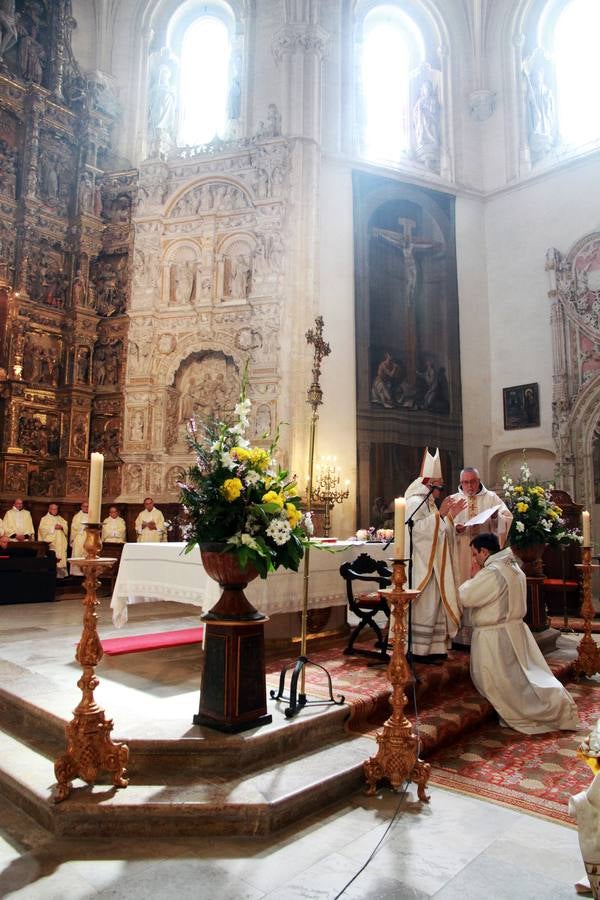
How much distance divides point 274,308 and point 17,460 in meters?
6.20

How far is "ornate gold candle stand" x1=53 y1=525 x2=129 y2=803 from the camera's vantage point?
3.48 metres

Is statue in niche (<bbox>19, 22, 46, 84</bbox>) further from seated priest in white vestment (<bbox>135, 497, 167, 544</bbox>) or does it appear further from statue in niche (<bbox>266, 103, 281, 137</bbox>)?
seated priest in white vestment (<bbox>135, 497, 167, 544</bbox>)

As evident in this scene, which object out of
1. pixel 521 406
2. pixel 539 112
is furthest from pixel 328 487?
pixel 539 112

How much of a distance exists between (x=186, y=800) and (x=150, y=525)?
10.2 metres

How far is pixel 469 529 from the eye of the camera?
23.4ft

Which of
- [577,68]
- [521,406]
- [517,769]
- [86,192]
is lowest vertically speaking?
[517,769]

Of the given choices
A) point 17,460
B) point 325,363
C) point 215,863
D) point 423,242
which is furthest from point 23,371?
point 215,863

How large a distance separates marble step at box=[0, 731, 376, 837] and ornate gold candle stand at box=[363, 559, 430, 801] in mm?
145

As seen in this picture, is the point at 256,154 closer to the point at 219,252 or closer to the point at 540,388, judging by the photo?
the point at 219,252

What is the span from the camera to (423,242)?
52.2ft

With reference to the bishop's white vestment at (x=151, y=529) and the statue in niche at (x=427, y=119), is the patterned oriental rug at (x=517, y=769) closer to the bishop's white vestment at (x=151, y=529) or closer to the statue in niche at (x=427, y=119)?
the bishop's white vestment at (x=151, y=529)

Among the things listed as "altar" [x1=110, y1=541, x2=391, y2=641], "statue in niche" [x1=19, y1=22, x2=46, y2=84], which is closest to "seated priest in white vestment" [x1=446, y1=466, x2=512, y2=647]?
"altar" [x1=110, y1=541, x2=391, y2=641]

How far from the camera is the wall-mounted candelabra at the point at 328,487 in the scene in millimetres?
12953

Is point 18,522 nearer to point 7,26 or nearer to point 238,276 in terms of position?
point 238,276
